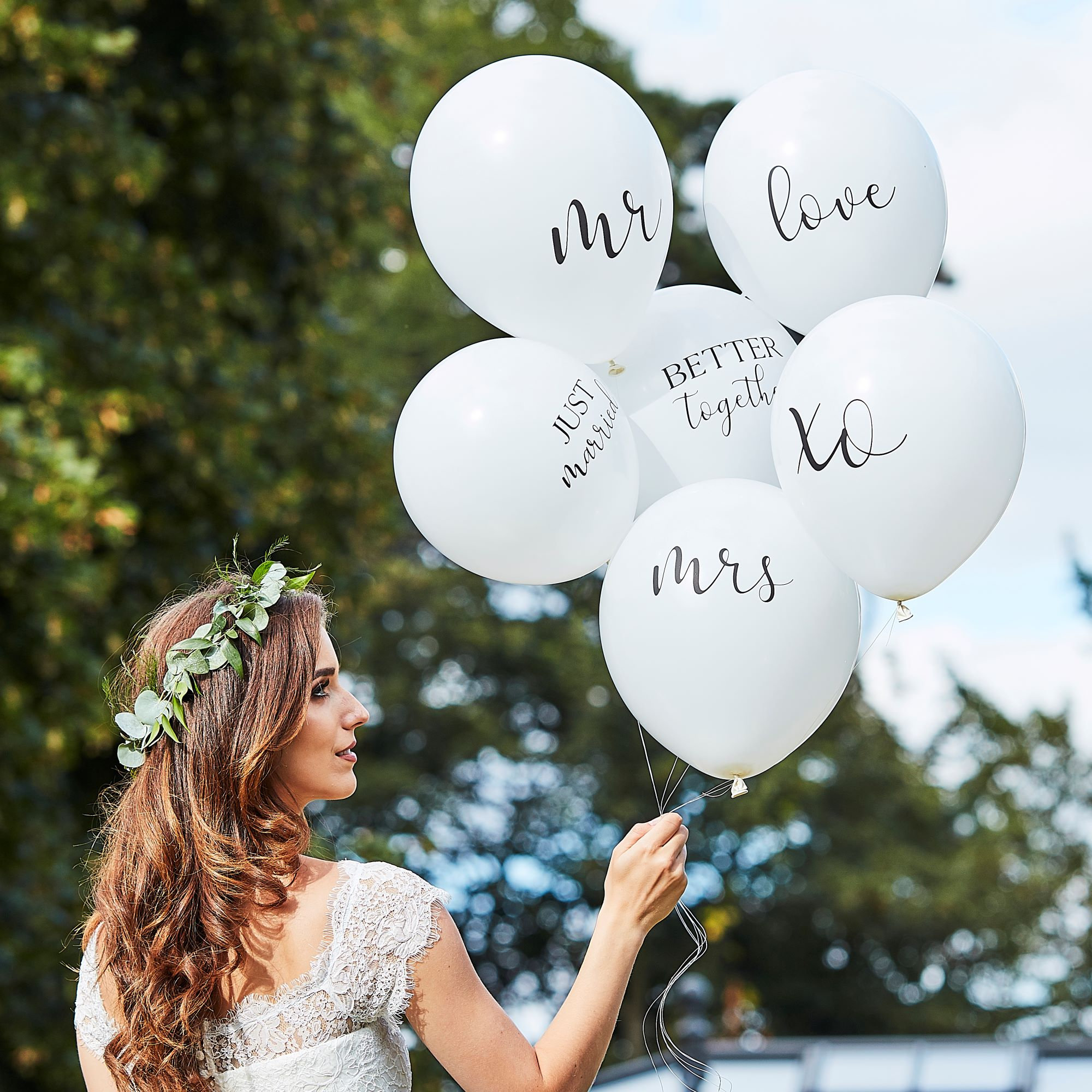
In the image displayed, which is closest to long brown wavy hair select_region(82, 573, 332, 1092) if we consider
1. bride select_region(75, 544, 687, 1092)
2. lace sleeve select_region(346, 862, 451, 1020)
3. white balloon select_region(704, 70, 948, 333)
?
bride select_region(75, 544, 687, 1092)

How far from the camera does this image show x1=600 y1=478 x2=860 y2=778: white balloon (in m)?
1.95

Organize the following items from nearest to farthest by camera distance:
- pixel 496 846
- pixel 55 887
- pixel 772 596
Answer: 1. pixel 772 596
2. pixel 55 887
3. pixel 496 846

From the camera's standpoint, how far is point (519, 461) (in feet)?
6.79

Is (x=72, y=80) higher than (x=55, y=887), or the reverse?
(x=72, y=80)

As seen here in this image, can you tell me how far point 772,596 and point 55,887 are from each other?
3.88 meters

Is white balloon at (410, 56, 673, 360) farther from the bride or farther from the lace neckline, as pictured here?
the lace neckline

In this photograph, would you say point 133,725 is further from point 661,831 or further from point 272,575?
point 661,831

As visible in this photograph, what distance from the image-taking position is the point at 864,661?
12008 mm

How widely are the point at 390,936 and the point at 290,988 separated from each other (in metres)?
0.14

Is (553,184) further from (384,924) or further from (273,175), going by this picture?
(273,175)

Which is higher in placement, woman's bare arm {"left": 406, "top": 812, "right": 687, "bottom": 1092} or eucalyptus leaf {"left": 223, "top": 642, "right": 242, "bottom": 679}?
eucalyptus leaf {"left": 223, "top": 642, "right": 242, "bottom": 679}

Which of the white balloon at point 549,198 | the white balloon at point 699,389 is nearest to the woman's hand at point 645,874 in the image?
the white balloon at point 699,389

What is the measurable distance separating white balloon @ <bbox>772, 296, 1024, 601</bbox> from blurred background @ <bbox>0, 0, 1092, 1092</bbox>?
208 millimetres

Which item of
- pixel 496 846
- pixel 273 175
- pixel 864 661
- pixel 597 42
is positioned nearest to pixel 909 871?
pixel 864 661
